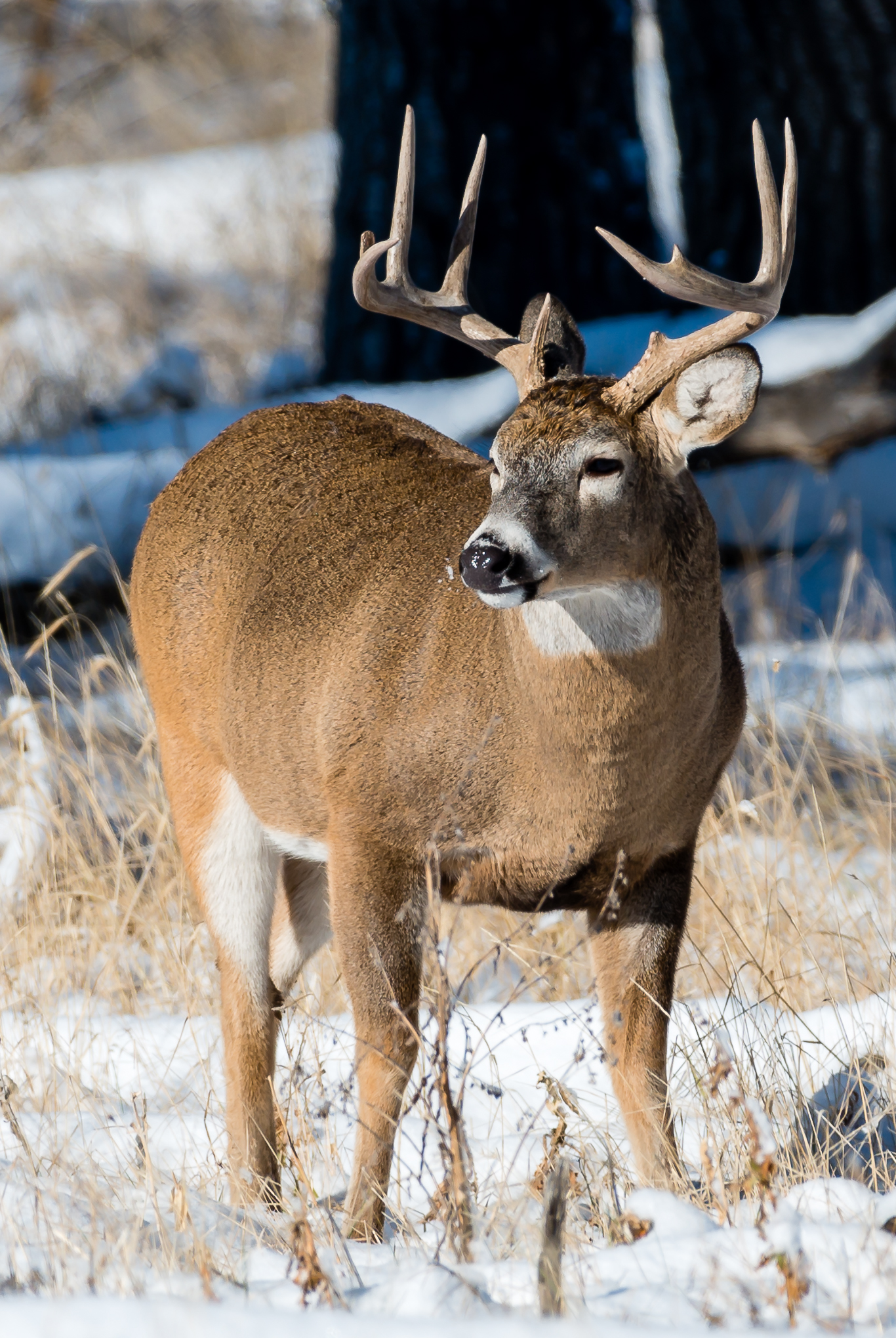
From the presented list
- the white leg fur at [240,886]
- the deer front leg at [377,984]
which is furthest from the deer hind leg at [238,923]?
the deer front leg at [377,984]

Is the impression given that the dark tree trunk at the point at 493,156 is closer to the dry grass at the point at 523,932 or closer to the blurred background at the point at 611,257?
the blurred background at the point at 611,257

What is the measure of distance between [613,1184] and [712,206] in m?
5.05

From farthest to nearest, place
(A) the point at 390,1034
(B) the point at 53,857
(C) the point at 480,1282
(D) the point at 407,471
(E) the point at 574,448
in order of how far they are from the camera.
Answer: (B) the point at 53,857 → (D) the point at 407,471 → (A) the point at 390,1034 → (E) the point at 574,448 → (C) the point at 480,1282

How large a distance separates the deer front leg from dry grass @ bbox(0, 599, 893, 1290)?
89 mm

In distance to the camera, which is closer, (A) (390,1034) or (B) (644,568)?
(B) (644,568)

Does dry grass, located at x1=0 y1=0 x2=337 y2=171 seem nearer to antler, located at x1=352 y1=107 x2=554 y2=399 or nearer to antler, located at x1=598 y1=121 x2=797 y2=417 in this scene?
antler, located at x1=352 y1=107 x2=554 y2=399

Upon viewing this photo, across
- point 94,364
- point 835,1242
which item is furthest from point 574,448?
point 94,364

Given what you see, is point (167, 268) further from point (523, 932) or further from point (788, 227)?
point (788, 227)

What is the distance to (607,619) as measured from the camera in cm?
306

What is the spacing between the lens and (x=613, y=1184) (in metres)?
2.99

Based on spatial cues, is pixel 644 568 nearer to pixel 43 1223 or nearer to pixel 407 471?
pixel 407 471

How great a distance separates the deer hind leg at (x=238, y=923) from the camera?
3.70 meters

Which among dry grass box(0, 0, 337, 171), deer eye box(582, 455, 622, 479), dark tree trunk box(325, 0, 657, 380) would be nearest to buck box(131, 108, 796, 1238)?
deer eye box(582, 455, 622, 479)

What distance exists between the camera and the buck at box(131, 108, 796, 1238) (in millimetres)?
3029
